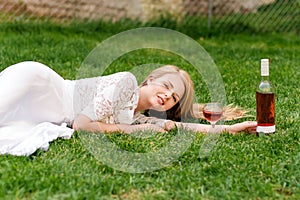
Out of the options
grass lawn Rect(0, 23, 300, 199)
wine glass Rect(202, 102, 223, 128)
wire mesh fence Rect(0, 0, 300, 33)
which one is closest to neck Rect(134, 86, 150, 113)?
grass lawn Rect(0, 23, 300, 199)

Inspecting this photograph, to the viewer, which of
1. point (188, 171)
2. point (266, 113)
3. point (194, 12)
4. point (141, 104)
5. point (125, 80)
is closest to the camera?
point (188, 171)

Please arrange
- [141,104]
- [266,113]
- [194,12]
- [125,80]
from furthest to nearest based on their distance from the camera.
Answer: [194,12], [141,104], [125,80], [266,113]

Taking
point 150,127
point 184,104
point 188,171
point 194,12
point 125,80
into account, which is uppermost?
point 194,12

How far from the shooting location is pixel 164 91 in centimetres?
346

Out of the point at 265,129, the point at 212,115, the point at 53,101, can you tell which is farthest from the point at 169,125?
the point at 53,101

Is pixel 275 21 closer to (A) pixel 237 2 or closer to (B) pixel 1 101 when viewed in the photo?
(A) pixel 237 2

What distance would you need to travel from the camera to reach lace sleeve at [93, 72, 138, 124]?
335 centimetres

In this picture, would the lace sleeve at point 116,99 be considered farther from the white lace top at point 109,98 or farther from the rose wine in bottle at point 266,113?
the rose wine in bottle at point 266,113

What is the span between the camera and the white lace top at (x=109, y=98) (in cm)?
335

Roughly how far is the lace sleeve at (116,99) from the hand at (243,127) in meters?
0.57

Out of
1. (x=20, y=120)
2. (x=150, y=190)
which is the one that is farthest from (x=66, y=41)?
(x=150, y=190)

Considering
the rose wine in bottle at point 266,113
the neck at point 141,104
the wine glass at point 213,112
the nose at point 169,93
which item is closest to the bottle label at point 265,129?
the rose wine in bottle at point 266,113

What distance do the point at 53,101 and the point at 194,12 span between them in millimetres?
5272

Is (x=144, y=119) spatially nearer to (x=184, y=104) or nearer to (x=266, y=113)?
(x=184, y=104)
